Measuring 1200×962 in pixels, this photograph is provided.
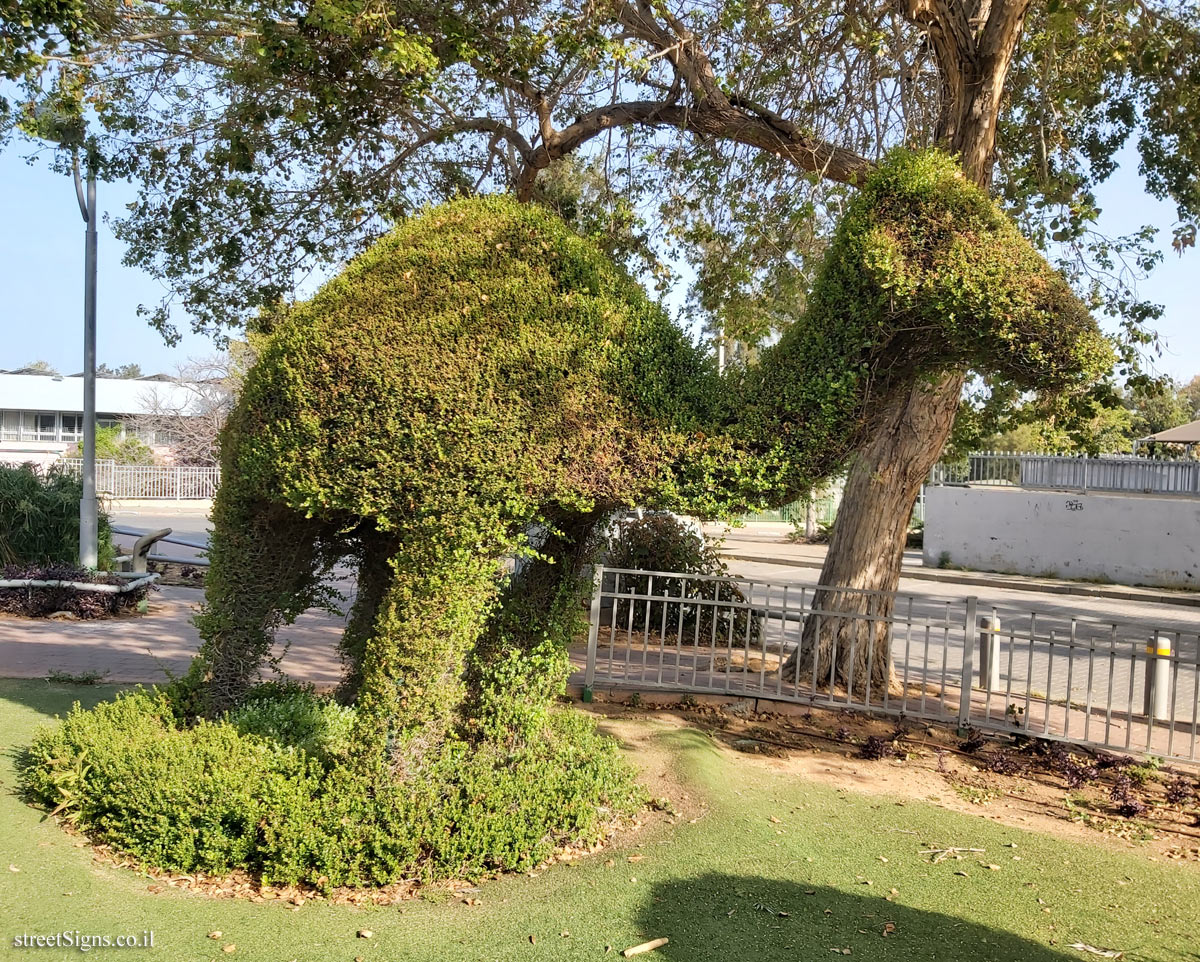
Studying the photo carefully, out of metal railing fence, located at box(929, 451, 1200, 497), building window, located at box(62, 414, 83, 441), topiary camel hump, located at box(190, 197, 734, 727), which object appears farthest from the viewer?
building window, located at box(62, 414, 83, 441)

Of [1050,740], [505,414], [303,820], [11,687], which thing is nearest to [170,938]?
[303,820]

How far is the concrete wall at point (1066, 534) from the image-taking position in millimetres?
20453

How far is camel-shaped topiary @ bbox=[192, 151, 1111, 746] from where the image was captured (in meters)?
4.62

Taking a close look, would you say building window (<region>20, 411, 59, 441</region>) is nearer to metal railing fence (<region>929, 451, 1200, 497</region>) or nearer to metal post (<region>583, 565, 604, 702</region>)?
metal railing fence (<region>929, 451, 1200, 497</region>)

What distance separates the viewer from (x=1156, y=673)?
720 cm

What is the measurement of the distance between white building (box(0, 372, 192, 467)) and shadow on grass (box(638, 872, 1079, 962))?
44.1 metres

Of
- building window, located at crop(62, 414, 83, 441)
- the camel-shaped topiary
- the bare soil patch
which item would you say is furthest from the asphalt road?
building window, located at crop(62, 414, 83, 441)

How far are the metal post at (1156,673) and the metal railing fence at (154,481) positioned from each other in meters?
32.0

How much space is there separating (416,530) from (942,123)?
21.3ft

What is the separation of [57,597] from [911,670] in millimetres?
10700

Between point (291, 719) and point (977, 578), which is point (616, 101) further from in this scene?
point (977, 578)

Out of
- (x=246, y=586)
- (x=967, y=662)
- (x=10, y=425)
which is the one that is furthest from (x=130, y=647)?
(x=10, y=425)

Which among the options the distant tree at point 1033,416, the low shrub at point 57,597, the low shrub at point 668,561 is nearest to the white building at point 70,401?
the low shrub at point 57,597

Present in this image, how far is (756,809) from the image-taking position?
5.95 metres
